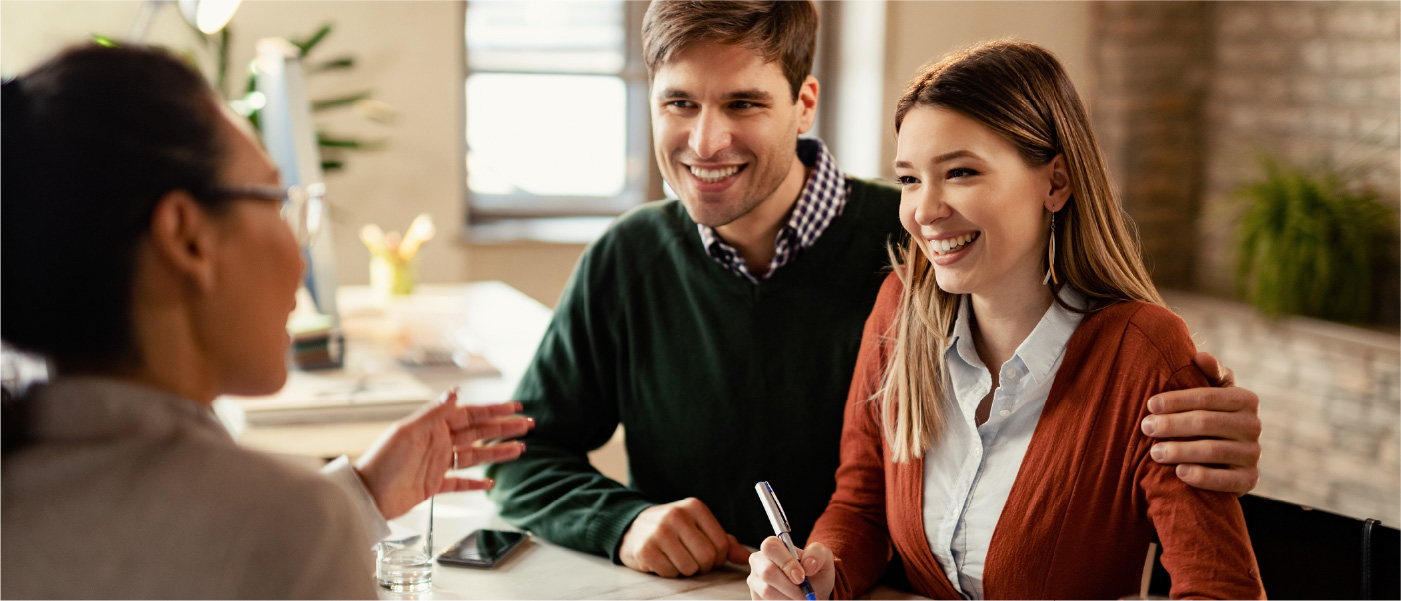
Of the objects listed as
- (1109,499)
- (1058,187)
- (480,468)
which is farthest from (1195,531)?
(480,468)

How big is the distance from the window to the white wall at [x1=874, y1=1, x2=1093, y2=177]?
110 cm

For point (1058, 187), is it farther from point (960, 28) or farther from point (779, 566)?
point (960, 28)

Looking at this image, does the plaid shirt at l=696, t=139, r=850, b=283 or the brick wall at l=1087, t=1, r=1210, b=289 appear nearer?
the plaid shirt at l=696, t=139, r=850, b=283

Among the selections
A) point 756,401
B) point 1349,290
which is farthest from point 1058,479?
point 1349,290

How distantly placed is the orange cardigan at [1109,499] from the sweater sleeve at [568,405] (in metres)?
0.44

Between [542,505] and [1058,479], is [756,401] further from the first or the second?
[1058,479]

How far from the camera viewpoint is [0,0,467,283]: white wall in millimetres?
4215

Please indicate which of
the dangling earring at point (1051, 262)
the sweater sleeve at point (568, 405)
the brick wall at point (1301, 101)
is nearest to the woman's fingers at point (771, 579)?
the sweater sleeve at point (568, 405)

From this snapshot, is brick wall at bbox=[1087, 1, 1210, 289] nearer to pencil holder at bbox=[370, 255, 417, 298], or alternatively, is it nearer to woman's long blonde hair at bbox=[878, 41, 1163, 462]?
pencil holder at bbox=[370, 255, 417, 298]

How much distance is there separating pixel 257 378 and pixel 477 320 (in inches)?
92.2

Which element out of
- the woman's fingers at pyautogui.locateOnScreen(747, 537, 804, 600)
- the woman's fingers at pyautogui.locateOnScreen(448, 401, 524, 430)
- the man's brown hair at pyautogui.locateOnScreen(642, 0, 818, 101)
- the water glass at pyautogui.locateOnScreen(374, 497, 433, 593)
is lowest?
the water glass at pyautogui.locateOnScreen(374, 497, 433, 593)

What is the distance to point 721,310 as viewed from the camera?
1.66 meters

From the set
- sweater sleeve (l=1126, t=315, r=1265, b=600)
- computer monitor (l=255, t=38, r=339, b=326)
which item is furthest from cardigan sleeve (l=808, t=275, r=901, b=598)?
computer monitor (l=255, t=38, r=339, b=326)

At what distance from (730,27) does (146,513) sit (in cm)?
112
